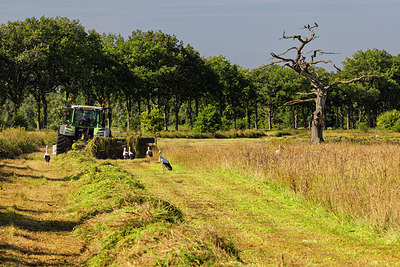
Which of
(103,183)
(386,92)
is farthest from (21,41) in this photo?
(386,92)

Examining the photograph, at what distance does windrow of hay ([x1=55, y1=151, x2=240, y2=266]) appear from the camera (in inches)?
185

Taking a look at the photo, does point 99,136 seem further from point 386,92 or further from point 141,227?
point 386,92

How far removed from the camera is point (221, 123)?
52312 mm

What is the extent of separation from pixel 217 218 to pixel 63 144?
15.0 m

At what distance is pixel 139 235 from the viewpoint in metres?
5.46

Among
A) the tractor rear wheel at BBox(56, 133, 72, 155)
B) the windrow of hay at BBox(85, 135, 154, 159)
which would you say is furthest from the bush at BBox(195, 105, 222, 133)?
the tractor rear wheel at BBox(56, 133, 72, 155)

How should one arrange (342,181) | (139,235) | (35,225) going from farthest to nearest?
(342,181)
(35,225)
(139,235)

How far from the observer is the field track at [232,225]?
551 centimetres

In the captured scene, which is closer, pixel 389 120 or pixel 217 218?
pixel 217 218

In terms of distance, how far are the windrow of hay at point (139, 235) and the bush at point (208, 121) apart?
142 feet

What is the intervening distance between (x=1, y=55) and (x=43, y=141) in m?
23.0

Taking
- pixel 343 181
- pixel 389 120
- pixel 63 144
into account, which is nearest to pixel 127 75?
pixel 63 144

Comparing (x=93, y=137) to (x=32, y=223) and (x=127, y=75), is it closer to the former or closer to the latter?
(x=32, y=223)

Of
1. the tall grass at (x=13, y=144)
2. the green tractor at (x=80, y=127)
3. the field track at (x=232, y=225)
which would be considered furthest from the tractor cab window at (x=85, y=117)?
the field track at (x=232, y=225)
